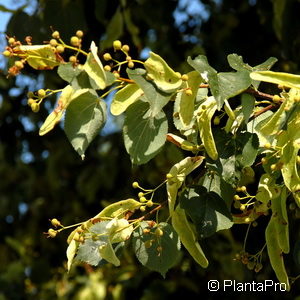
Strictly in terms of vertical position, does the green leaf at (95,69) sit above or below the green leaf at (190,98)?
above

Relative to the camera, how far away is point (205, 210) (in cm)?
103

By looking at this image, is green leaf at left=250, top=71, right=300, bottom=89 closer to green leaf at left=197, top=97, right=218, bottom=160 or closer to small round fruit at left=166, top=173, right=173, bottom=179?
green leaf at left=197, top=97, right=218, bottom=160

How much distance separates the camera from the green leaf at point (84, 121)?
3.24ft

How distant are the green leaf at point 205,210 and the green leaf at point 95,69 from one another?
21 cm

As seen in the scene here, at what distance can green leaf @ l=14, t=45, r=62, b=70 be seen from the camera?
0.99 meters

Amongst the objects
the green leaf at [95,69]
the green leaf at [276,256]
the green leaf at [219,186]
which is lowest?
the green leaf at [276,256]

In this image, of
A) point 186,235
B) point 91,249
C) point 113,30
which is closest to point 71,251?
point 91,249

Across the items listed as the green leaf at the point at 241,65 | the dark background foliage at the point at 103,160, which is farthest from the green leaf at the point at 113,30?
the green leaf at the point at 241,65

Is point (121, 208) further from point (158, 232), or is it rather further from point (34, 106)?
point (34, 106)

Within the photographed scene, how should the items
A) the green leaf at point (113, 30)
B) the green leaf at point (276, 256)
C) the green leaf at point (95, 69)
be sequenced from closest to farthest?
the green leaf at point (95, 69) < the green leaf at point (276, 256) < the green leaf at point (113, 30)

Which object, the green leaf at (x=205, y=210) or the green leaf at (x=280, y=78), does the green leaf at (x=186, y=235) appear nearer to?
the green leaf at (x=205, y=210)

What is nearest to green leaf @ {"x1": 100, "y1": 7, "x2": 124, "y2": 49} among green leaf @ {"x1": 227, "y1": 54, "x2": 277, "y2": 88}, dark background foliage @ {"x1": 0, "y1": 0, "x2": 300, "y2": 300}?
dark background foliage @ {"x1": 0, "y1": 0, "x2": 300, "y2": 300}

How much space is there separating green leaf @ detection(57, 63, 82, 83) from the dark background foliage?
59cm

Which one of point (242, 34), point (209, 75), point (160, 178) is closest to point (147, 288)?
point (160, 178)
